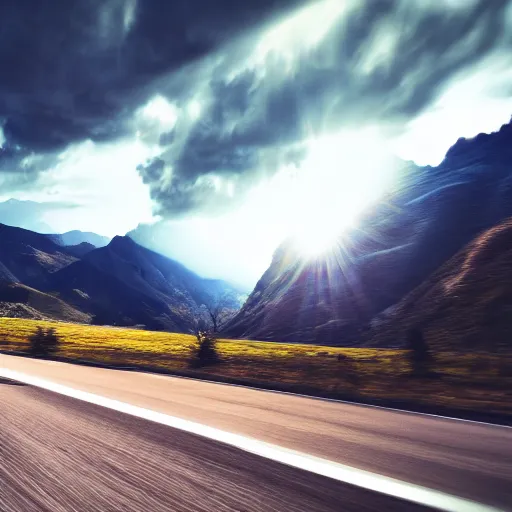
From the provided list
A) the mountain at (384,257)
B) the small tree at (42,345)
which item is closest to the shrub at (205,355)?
the small tree at (42,345)

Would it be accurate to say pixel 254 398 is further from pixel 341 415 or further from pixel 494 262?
pixel 494 262

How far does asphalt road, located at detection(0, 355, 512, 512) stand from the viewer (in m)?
3.23

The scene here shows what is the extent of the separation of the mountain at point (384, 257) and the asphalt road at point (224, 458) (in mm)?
75959

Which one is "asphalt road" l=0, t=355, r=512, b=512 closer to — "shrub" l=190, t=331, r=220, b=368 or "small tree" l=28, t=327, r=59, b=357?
"shrub" l=190, t=331, r=220, b=368

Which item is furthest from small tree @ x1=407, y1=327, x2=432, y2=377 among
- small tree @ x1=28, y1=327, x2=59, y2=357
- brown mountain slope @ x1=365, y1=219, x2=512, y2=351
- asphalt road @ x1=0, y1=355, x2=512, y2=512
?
brown mountain slope @ x1=365, y1=219, x2=512, y2=351

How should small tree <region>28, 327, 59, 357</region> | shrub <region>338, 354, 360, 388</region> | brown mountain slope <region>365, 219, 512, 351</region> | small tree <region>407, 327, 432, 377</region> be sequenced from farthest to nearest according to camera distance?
brown mountain slope <region>365, 219, 512, 351</region> → small tree <region>28, 327, 59, 357</region> → small tree <region>407, 327, 432, 377</region> → shrub <region>338, 354, 360, 388</region>

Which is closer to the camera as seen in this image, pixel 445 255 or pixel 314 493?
pixel 314 493

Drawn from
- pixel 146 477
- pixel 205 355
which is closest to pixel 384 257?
pixel 205 355

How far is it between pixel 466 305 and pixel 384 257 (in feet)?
129

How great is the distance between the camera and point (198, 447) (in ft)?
14.8

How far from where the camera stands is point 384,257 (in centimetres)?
10550

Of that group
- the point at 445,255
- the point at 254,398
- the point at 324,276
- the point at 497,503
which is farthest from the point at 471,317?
the point at 497,503

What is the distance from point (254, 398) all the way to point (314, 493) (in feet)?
19.9

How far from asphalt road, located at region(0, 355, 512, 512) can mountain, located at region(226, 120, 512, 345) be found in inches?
2991
